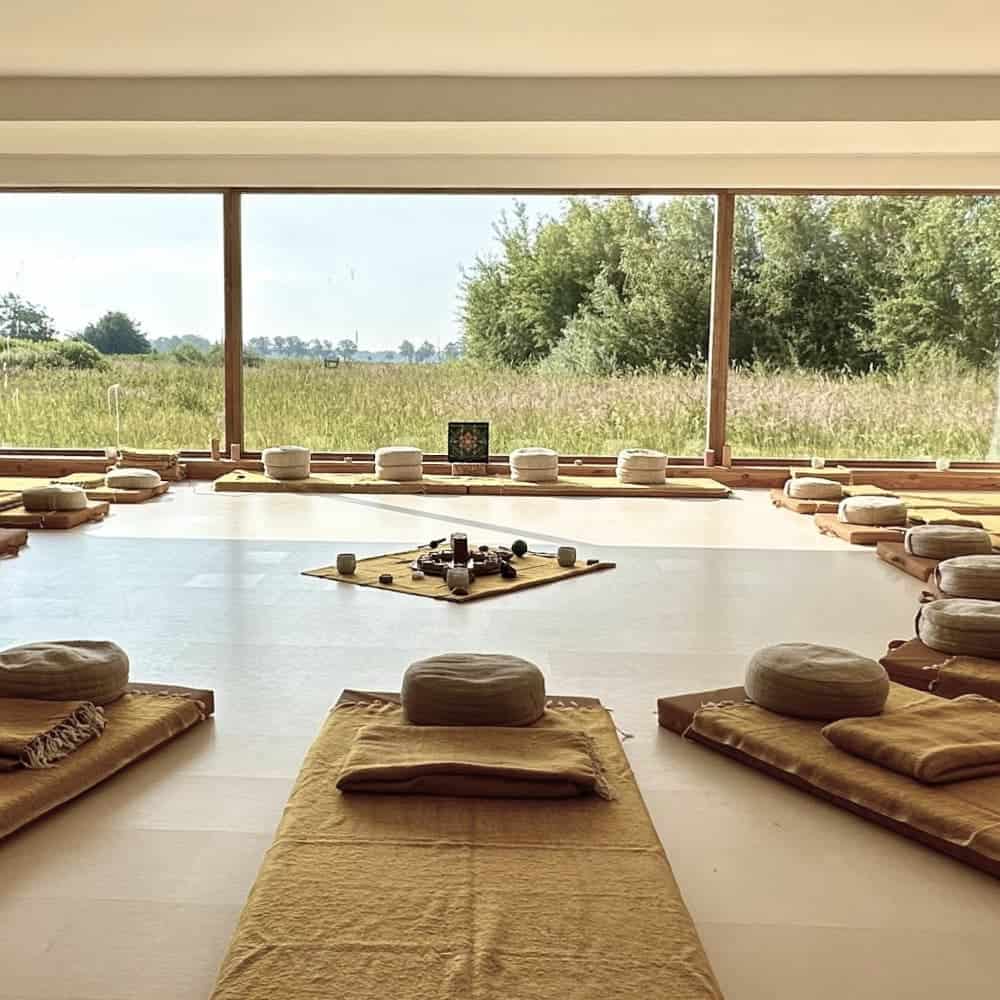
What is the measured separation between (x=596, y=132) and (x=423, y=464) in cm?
323

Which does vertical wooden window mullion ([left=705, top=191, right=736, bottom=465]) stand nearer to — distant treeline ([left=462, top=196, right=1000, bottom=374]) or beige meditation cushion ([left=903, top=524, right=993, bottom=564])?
distant treeline ([left=462, top=196, right=1000, bottom=374])

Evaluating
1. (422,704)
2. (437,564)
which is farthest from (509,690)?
(437,564)

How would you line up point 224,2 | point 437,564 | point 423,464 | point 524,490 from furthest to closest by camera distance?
point 423,464, point 524,490, point 224,2, point 437,564

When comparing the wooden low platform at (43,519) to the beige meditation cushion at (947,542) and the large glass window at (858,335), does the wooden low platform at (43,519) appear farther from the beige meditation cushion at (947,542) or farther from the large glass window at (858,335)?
the large glass window at (858,335)

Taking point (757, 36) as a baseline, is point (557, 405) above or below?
below

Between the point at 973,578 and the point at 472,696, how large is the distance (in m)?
2.61

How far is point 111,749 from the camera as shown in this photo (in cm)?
304

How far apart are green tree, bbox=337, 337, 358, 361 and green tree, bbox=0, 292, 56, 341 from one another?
2769mm

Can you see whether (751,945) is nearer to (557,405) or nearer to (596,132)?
(596,132)

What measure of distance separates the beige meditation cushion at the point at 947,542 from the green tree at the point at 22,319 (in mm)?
8348

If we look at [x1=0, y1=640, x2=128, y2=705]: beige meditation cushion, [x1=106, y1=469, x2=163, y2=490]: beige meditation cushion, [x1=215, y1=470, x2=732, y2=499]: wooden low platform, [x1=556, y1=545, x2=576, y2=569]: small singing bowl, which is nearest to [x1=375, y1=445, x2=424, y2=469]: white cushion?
[x1=215, y1=470, x2=732, y2=499]: wooden low platform

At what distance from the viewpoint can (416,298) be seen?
1111cm

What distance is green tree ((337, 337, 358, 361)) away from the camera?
11.0 meters

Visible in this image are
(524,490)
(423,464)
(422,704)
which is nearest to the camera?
(422,704)
